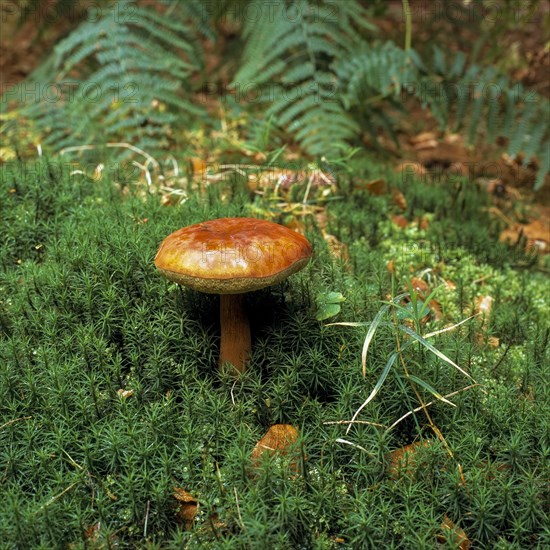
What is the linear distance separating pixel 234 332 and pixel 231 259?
0.53m

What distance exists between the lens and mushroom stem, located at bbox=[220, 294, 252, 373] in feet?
9.46

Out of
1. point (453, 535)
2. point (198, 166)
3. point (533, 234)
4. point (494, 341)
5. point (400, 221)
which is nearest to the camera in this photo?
point (453, 535)

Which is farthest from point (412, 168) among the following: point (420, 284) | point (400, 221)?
point (420, 284)

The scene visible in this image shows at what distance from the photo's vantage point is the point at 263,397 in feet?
9.32

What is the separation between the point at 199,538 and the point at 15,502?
2.40 feet

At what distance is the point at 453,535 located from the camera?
91.4 inches

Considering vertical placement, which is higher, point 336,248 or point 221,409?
point 336,248

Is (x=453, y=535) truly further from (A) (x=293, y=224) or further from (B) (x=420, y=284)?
(A) (x=293, y=224)

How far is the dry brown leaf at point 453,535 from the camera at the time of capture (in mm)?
2305

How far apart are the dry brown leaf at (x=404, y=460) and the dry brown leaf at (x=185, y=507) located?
0.85 metres

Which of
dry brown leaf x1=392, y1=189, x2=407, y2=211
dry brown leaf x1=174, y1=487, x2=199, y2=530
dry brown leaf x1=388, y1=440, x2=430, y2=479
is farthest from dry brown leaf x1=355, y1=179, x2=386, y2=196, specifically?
dry brown leaf x1=174, y1=487, x2=199, y2=530

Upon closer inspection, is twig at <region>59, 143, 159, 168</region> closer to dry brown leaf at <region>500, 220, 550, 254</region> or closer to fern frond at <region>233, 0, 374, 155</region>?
fern frond at <region>233, 0, 374, 155</region>

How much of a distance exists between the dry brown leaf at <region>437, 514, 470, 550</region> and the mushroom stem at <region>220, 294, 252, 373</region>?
3.70 ft

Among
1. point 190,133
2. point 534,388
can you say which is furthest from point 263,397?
point 190,133
